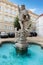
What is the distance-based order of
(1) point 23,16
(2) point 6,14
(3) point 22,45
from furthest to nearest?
1. (2) point 6,14
2. (1) point 23,16
3. (3) point 22,45

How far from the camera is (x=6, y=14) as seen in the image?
35219 mm

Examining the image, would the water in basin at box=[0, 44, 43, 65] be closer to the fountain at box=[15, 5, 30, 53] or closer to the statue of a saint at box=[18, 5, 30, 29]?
the fountain at box=[15, 5, 30, 53]

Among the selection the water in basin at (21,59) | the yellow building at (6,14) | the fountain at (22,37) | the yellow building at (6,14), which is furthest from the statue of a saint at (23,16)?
the yellow building at (6,14)

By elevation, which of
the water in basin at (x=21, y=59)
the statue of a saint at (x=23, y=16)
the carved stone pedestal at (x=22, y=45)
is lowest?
the water in basin at (x=21, y=59)

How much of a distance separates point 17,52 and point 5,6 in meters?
27.6

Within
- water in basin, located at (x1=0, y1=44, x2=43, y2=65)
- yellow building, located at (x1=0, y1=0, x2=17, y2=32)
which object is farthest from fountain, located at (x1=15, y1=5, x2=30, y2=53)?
yellow building, located at (x1=0, y1=0, x2=17, y2=32)

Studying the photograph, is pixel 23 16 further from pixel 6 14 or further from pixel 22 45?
pixel 6 14

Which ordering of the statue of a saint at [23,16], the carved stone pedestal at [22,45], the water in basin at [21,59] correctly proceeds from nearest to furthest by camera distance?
the water in basin at [21,59] < the carved stone pedestal at [22,45] < the statue of a saint at [23,16]

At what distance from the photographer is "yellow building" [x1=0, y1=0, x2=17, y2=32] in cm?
3384

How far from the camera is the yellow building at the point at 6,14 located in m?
33.8

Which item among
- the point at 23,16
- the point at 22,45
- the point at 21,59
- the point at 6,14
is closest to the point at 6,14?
the point at 6,14

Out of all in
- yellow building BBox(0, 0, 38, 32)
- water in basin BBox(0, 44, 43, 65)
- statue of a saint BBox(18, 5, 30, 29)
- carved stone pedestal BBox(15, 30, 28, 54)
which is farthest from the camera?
yellow building BBox(0, 0, 38, 32)

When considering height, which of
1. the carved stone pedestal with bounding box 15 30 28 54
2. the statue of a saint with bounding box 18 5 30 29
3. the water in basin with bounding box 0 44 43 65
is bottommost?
the water in basin with bounding box 0 44 43 65

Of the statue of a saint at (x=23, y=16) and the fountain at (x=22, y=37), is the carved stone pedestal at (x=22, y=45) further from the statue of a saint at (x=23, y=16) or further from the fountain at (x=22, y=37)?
the statue of a saint at (x=23, y=16)
